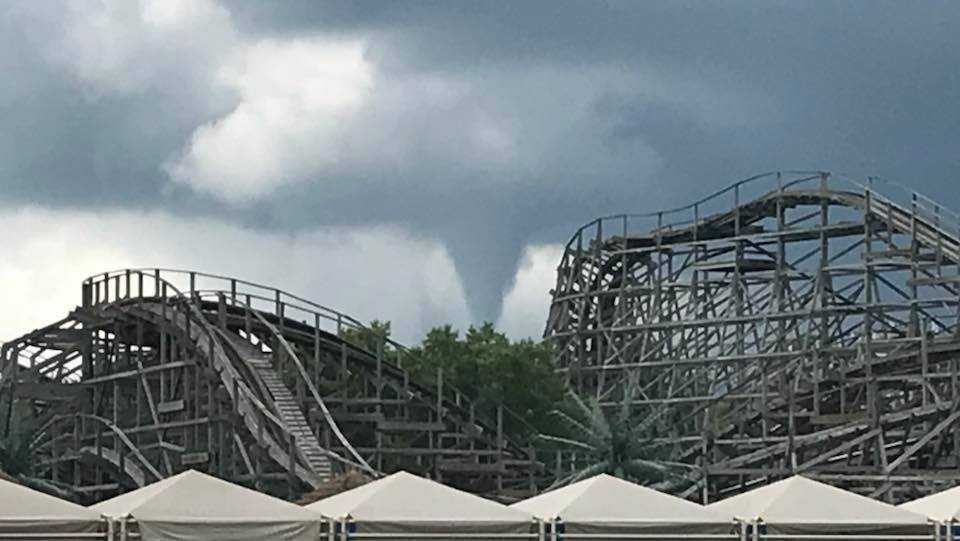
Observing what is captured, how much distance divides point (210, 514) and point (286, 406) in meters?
24.5

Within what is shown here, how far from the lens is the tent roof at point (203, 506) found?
22953 mm

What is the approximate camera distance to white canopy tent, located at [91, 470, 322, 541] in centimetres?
2264

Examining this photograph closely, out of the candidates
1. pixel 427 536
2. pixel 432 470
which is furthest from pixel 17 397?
pixel 427 536

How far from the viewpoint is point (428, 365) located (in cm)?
6675

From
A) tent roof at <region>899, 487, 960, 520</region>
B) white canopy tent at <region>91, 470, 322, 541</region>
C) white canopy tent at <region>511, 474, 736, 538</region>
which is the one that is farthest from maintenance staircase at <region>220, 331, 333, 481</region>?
white canopy tent at <region>91, 470, 322, 541</region>

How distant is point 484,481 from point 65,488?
1013 cm

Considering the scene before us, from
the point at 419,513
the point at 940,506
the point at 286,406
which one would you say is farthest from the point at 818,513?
the point at 286,406

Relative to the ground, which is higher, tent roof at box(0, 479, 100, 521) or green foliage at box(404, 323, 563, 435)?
green foliage at box(404, 323, 563, 435)

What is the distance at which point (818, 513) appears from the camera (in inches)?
963

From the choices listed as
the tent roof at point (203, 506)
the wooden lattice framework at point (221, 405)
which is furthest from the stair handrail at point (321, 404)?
the tent roof at point (203, 506)

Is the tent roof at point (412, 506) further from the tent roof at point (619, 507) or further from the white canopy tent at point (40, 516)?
the white canopy tent at point (40, 516)

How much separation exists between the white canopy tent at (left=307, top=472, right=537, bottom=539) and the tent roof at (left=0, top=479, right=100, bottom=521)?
9.06 feet

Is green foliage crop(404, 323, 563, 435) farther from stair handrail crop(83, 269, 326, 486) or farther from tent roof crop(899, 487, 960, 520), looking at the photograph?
tent roof crop(899, 487, 960, 520)

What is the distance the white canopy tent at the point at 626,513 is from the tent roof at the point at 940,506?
284cm
